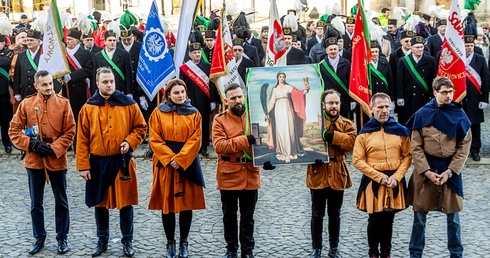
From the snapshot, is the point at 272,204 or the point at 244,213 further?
the point at 272,204

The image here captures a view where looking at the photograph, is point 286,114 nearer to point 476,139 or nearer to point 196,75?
point 196,75

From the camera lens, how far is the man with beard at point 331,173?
7.76 meters

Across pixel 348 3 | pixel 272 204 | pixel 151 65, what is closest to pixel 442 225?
pixel 272 204

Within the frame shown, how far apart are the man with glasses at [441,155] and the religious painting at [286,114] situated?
0.87 meters

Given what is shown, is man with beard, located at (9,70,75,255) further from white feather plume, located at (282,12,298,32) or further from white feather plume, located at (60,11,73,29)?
white feather plume, located at (60,11,73,29)

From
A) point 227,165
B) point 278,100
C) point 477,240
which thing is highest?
point 278,100

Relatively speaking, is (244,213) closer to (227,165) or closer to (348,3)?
(227,165)

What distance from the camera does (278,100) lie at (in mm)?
7844

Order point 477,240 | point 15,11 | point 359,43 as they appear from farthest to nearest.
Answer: point 15,11
point 359,43
point 477,240

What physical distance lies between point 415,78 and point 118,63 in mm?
4514

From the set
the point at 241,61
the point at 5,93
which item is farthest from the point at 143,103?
the point at 5,93

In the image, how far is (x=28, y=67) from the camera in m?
13.2

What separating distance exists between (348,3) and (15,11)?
49.3ft

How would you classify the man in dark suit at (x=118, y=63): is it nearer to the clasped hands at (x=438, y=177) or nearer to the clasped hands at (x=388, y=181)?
the clasped hands at (x=388, y=181)
